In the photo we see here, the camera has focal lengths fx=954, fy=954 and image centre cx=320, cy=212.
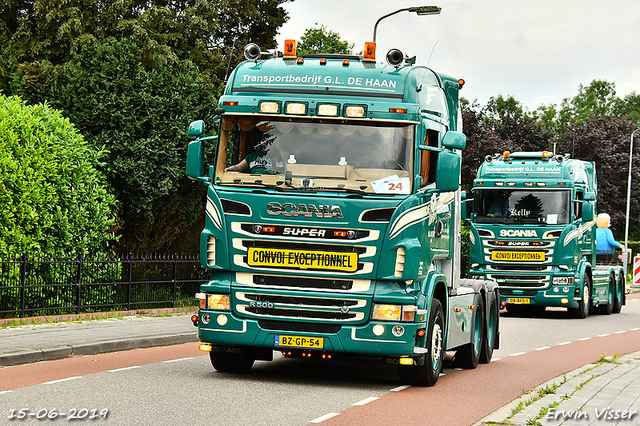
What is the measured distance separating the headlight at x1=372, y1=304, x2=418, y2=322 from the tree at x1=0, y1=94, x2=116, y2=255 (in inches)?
345

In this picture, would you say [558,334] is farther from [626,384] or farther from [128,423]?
[128,423]

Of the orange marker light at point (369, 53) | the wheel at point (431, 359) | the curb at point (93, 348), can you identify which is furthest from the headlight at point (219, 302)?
the orange marker light at point (369, 53)

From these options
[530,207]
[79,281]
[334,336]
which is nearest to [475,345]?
[334,336]

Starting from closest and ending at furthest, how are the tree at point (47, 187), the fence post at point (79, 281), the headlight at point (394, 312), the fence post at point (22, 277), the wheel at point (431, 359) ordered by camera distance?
the headlight at point (394, 312) → the wheel at point (431, 359) → the fence post at point (22, 277) → the tree at point (47, 187) → the fence post at point (79, 281)

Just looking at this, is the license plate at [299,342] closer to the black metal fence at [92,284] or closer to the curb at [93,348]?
the curb at [93,348]

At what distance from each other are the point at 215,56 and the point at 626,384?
2607cm

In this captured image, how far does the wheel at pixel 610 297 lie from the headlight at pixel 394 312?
18267mm

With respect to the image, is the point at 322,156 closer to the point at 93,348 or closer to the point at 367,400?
the point at 367,400

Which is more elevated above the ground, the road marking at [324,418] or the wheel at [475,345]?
the wheel at [475,345]

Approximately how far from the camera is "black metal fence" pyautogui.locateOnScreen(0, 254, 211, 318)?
16.7 m

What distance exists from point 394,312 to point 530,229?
13624 millimetres

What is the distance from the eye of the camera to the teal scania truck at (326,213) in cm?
1012

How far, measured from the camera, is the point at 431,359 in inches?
429

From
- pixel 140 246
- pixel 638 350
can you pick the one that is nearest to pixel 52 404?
pixel 638 350
